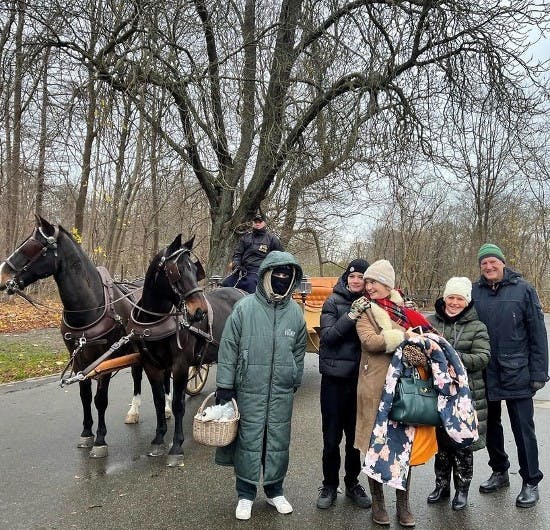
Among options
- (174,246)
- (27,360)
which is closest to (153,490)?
(174,246)

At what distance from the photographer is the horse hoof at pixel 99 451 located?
471 centimetres

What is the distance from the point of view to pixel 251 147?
433 inches

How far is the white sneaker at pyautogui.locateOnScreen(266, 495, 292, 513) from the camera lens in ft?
11.9

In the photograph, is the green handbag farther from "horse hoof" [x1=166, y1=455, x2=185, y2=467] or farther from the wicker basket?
"horse hoof" [x1=166, y1=455, x2=185, y2=467]

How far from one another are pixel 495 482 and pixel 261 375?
85.3 inches

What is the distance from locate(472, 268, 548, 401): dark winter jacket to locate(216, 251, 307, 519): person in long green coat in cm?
151

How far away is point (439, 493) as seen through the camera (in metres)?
3.89

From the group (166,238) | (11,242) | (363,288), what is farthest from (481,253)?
(166,238)

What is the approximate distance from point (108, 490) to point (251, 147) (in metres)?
8.21

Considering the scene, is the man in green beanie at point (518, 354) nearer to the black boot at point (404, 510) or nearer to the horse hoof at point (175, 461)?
the black boot at point (404, 510)

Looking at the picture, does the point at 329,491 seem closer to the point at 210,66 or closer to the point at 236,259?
the point at 236,259

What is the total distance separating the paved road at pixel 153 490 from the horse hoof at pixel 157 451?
10 cm

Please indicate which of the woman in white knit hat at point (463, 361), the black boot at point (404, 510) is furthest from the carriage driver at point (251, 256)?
the black boot at point (404, 510)

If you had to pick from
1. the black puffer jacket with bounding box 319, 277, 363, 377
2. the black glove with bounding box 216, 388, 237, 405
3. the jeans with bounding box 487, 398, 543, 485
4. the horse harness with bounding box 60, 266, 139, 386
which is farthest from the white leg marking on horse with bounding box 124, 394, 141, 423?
the jeans with bounding box 487, 398, 543, 485
